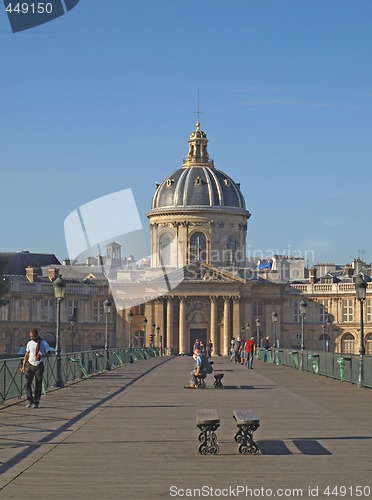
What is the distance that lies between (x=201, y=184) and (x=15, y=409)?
4423 inches

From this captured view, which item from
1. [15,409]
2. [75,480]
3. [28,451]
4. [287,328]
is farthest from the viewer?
[287,328]

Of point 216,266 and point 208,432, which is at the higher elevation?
point 216,266

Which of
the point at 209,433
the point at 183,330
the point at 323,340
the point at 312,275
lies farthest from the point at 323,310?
the point at 209,433

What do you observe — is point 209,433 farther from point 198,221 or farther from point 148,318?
point 198,221

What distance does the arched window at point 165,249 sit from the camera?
137825 mm

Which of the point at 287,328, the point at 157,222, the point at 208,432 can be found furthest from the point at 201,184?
the point at 208,432

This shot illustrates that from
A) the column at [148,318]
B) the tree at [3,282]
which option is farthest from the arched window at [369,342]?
the tree at [3,282]

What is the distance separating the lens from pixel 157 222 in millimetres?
139000

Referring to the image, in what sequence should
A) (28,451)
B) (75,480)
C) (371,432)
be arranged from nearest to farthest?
(75,480) → (28,451) → (371,432)

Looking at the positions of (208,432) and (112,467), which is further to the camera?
(208,432)

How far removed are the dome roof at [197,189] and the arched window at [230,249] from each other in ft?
13.3

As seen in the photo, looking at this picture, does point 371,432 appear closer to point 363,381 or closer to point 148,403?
point 148,403

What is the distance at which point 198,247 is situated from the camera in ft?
452

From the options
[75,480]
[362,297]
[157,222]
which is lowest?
[75,480]
